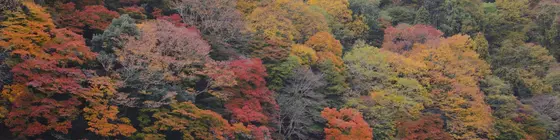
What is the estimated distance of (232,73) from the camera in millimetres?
27797

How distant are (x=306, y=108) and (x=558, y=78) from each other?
101 ft

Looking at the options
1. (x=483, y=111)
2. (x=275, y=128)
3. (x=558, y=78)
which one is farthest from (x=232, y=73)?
(x=558, y=78)

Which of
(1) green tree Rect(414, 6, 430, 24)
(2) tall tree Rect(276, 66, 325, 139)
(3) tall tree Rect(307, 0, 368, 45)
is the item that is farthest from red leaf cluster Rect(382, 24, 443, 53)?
(2) tall tree Rect(276, 66, 325, 139)

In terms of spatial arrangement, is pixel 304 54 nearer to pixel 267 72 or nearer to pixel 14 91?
pixel 267 72

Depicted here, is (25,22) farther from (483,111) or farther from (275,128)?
(483,111)

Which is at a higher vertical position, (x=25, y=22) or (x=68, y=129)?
(x=25, y=22)

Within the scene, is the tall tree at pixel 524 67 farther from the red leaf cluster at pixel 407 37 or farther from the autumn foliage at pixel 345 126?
the autumn foliage at pixel 345 126

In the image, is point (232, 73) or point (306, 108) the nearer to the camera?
point (232, 73)

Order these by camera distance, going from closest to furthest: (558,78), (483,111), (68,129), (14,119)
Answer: (14,119) < (68,129) < (483,111) < (558,78)

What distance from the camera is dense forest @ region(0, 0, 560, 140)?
2233 centimetres

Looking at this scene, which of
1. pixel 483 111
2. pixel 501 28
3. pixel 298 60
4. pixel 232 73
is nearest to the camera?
pixel 232 73

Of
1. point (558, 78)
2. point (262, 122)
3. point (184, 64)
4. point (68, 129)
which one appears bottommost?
point (558, 78)

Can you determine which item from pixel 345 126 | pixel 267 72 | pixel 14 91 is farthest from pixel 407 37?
pixel 14 91

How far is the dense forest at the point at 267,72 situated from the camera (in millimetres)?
22328
